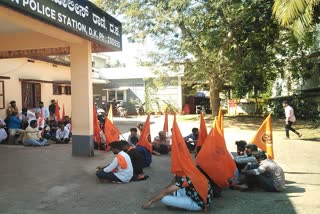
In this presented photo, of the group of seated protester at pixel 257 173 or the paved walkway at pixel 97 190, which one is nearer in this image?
the paved walkway at pixel 97 190

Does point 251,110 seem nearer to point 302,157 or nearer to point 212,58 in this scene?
point 212,58

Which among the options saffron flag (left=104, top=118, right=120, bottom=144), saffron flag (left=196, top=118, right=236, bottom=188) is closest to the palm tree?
saffron flag (left=104, top=118, right=120, bottom=144)

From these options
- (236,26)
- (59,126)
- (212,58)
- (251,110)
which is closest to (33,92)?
(59,126)

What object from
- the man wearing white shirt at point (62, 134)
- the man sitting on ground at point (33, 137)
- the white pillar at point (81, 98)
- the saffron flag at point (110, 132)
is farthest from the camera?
the man wearing white shirt at point (62, 134)

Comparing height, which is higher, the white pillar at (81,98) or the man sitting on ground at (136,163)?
the white pillar at (81,98)

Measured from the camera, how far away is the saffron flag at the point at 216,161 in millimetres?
5965

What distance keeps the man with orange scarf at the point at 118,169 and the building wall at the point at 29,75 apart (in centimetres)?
915

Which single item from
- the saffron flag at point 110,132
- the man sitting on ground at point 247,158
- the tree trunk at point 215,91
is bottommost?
the man sitting on ground at point 247,158

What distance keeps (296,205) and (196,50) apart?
1338 cm

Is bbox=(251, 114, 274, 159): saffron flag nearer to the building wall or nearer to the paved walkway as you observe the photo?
the paved walkway

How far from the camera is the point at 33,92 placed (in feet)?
54.0

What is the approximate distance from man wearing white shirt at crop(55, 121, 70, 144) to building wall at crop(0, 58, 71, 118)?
134 inches

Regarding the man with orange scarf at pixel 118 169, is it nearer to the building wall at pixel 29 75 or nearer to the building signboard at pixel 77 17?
the building signboard at pixel 77 17

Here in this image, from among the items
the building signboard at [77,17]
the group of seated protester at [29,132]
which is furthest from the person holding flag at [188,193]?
the group of seated protester at [29,132]
